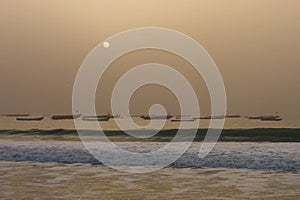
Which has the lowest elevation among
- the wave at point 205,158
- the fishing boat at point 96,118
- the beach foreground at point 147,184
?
the fishing boat at point 96,118

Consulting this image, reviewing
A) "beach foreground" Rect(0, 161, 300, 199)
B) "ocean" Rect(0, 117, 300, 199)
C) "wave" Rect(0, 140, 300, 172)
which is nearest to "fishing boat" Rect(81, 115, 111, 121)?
"wave" Rect(0, 140, 300, 172)

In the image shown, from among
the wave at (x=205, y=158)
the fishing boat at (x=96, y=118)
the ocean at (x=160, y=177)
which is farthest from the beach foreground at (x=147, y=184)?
the fishing boat at (x=96, y=118)

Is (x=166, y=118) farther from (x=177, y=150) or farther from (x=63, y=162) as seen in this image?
(x=63, y=162)

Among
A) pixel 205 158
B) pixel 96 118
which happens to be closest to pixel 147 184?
pixel 205 158

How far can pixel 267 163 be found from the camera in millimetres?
18656

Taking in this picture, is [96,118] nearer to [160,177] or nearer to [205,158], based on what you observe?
[205,158]

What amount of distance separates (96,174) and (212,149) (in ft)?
32.1

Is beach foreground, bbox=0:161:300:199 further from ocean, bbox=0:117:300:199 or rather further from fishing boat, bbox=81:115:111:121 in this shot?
fishing boat, bbox=81:115:111:121

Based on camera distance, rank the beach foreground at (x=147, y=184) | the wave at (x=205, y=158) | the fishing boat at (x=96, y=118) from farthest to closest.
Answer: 1. the fishing boat at (x=96, y=118)
2. the wave at (x=205, y=158)
3. the beach foreground at (x=147, y=184)

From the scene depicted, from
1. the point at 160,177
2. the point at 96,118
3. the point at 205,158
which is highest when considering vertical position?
the point at 160,177

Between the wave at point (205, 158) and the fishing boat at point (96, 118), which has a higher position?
the wave at point (205, 158)

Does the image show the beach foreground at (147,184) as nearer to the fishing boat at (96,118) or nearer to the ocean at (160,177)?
the ocean at (160,177)

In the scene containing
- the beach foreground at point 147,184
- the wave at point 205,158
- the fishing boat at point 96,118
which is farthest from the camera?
the fishing boat at point 96,118

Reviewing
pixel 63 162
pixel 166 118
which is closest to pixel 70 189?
pixel 63 162
